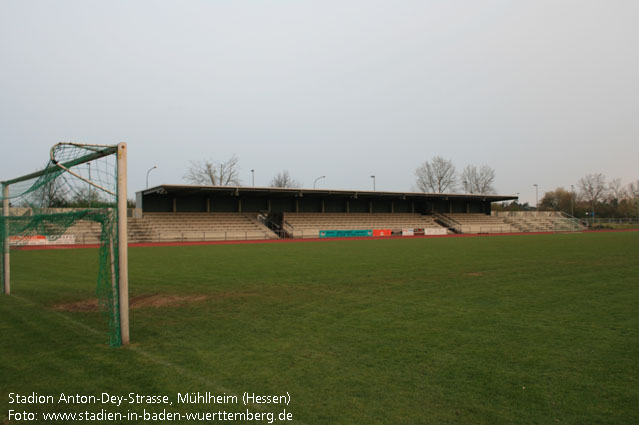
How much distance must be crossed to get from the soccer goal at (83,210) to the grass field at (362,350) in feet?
1.99

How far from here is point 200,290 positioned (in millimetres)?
10539

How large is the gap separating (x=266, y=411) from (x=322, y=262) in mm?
13281

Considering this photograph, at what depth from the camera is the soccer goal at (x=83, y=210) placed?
6.05 meters

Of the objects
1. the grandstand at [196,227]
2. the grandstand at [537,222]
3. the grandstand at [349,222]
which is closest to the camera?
the grandstand at [196,227]

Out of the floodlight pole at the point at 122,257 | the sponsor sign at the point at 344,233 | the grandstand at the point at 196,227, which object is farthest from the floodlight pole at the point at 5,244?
the sponsor sign at the point at 344,233

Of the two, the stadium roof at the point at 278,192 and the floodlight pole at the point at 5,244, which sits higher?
the stadium roof at the point at 278,192

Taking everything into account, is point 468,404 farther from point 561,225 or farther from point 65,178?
point 561,225

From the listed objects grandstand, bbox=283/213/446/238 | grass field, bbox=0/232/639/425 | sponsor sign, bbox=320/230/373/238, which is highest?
grandstand, bbox=283/213/446/238

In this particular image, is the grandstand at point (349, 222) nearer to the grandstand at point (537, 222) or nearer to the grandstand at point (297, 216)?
the grandstand at point (297, 216)

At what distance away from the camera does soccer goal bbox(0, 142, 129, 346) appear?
6055 millimetres

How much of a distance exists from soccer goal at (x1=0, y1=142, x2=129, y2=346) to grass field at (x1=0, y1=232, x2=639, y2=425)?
605mm

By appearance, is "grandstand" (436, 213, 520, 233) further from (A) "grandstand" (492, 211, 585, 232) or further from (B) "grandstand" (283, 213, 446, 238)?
(B) "grandstand" (283, 213, 446, 238)

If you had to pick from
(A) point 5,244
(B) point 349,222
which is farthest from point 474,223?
(A) point 5,244

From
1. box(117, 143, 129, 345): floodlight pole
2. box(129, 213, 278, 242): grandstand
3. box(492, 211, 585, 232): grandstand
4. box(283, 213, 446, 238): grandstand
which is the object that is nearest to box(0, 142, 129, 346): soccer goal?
box(117, 143, 129, 345): floodlight pole
